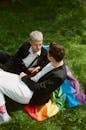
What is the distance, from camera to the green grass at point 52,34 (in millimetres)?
6613

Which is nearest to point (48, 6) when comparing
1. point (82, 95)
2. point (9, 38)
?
point (9, 38)

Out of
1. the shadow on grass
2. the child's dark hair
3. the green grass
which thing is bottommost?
the green grass

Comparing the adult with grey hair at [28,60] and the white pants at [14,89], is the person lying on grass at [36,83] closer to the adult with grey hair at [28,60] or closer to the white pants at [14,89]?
the white pants at [14,89]

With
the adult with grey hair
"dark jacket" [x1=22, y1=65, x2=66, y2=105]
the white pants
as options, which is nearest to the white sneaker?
the white pants

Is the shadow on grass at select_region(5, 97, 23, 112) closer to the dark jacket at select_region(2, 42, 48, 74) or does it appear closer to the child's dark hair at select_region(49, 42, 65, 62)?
the dark jacket at select_region(2, 42, 48, 74)

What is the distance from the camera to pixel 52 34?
30.8ft

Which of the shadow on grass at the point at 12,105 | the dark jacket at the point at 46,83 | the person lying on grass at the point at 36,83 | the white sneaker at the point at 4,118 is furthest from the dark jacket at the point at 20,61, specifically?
the white sneaker at the point at 4,118

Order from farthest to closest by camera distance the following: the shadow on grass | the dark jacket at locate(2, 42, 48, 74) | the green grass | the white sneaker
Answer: the dark jacket at locate(2, 42, 48, 74), the shadow on grass, the green grass, the white sneaker

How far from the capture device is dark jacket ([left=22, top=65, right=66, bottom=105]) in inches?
251

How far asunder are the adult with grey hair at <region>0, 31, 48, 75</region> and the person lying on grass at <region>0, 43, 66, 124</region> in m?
0.30

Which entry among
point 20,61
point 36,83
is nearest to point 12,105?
point 36,83

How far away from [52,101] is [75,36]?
109 inches

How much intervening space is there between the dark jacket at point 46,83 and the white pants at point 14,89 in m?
0.08

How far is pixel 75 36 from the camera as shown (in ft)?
30.7
